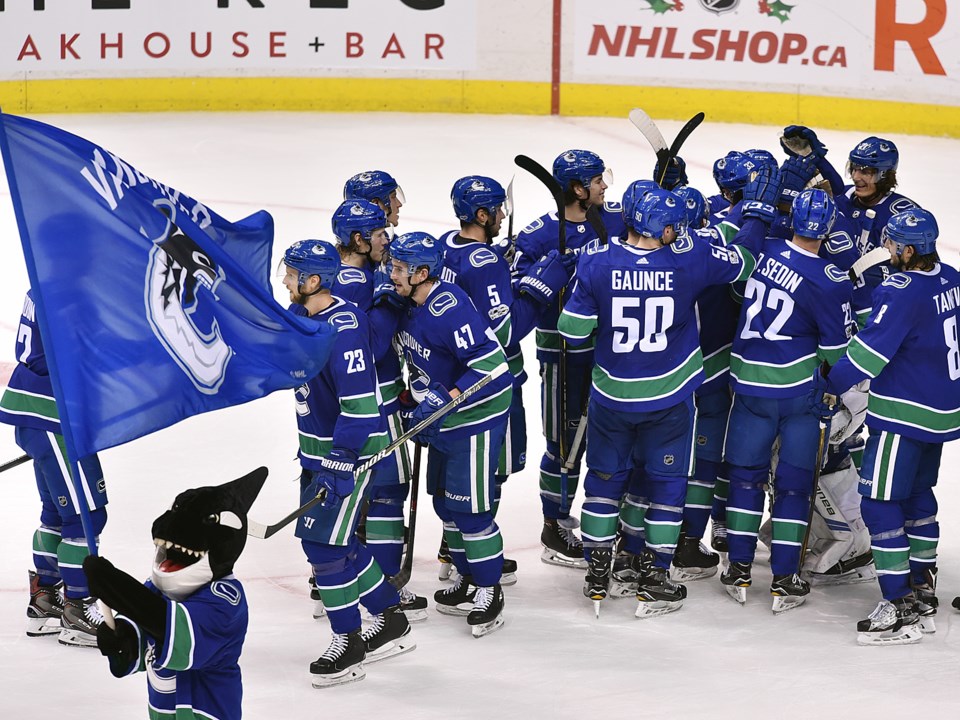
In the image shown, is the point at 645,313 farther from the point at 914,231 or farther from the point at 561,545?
the point at 561,545

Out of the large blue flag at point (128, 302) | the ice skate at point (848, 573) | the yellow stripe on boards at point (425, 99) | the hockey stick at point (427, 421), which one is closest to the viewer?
the large blue flag at point (128, 302)

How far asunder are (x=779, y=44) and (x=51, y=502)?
31.4 ft

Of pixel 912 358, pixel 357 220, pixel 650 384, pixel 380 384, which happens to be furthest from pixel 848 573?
pixel 357 220

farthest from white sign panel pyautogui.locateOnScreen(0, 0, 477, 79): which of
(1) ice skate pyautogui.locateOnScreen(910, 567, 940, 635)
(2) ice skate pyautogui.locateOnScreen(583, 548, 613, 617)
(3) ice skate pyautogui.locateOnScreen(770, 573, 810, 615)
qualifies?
(1) ice skate pyautogui.locateOnScreen(910, 567, 940, 635)

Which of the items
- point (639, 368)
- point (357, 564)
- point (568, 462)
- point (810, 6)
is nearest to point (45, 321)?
point (357, 564)

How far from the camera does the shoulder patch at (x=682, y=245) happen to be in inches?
229

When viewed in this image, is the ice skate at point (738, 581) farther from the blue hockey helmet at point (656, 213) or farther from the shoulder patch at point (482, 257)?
the shoulder patch at point (482, 257)

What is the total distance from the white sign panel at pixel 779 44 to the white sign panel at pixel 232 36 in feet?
4.49

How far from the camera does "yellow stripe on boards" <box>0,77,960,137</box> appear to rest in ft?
→ 45.7

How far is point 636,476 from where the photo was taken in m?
6.30

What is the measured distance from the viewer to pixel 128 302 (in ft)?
14.8

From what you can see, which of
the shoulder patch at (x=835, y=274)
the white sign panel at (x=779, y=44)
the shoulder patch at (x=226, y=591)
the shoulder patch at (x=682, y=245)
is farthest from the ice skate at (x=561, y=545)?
the white sign panel at (x=779, y=44)

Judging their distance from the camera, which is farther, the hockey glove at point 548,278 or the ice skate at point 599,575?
the hockey glove at point 548,278

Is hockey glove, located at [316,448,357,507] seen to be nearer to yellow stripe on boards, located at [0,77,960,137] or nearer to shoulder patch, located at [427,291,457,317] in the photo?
shoulder patch, located at [427,291,457,317]
